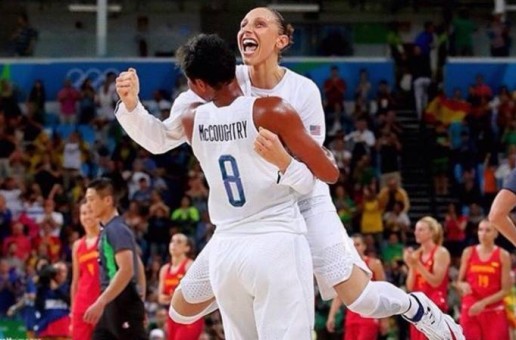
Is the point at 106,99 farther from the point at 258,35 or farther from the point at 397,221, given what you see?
the point at 258,35

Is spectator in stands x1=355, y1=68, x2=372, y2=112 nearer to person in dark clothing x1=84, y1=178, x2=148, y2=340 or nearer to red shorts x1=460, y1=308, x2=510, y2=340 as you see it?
red shorts x1=460, y1=308, x2=510, y2=340

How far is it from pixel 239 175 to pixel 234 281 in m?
0.54

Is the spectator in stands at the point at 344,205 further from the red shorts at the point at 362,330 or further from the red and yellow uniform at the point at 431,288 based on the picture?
the red and yellow uniform at the point at 431,288

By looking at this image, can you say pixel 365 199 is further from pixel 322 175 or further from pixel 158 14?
pixel 322 175

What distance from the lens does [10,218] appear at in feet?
67.6

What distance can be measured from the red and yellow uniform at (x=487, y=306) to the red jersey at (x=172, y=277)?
11.1 feet

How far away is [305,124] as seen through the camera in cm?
731

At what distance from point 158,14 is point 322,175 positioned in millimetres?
22319

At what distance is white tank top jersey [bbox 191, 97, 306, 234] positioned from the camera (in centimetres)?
679

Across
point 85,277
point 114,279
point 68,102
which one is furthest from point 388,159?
point 114,279

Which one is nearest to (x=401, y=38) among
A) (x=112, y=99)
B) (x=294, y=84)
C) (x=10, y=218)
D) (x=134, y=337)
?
(x=112, y=99)

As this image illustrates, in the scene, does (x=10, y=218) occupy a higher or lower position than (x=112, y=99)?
lower

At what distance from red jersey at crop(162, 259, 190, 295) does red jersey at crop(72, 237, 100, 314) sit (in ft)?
14.7

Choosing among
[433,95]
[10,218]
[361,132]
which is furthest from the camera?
[433,95]
